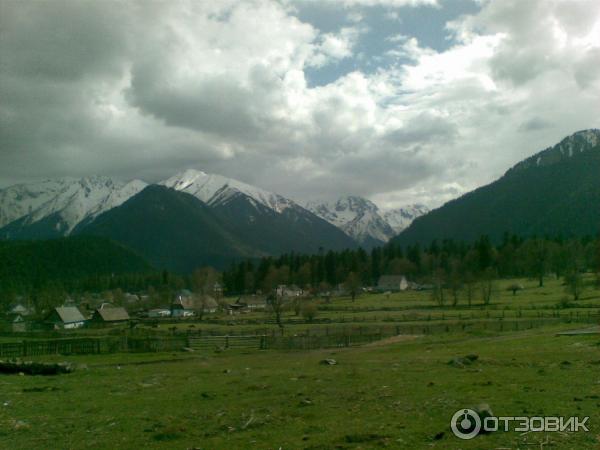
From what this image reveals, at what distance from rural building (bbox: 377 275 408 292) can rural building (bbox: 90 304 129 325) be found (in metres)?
84.8

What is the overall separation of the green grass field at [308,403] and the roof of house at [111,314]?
9934 cm

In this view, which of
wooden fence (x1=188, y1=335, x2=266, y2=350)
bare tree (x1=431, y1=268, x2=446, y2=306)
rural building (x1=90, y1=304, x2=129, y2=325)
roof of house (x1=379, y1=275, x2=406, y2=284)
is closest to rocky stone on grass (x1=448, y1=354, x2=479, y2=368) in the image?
wooden fence (x1=188, y1=335, x2=266, y2=350)

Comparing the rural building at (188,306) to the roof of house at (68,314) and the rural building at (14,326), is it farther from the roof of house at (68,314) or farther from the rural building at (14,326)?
the rural building at (14,326)

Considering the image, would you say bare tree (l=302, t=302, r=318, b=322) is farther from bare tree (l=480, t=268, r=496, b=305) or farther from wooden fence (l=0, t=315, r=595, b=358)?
bare tree (l=480, t=268, r=496, b=305)

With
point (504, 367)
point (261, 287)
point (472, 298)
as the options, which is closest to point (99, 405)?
point (504, 367)

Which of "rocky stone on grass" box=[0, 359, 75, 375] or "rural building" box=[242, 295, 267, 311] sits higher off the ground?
"rocky stone on grass" box=[0, 359, 75, 375]

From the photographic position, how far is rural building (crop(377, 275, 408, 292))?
183 m

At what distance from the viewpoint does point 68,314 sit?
4808 inches

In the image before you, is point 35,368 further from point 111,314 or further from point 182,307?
point 182,307

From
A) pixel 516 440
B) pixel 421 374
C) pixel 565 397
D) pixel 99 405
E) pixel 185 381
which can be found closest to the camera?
pixel 516 440

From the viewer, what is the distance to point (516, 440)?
13.7 m

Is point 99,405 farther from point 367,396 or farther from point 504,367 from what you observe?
point 504,367

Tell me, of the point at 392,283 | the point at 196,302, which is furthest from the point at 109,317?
the point at 392,283

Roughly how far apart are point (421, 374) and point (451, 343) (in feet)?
77.0
